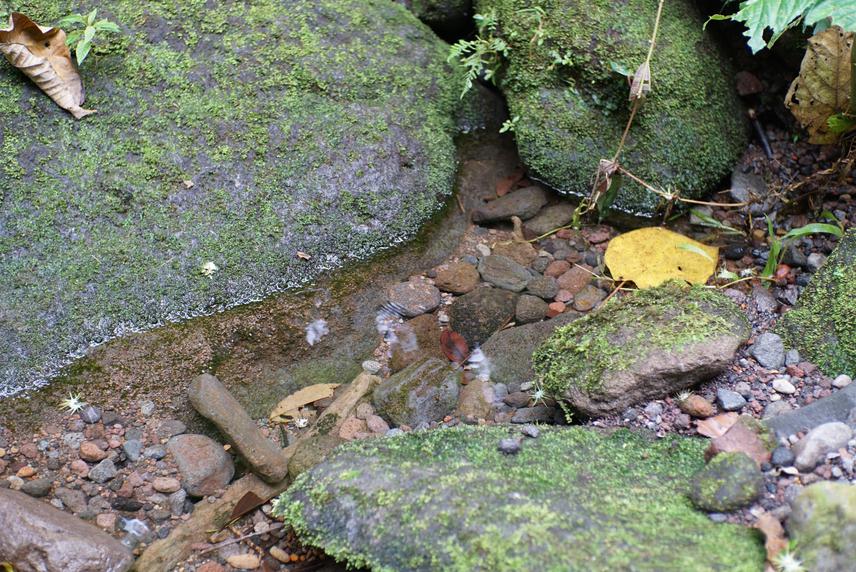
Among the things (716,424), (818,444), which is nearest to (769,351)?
(716,424)

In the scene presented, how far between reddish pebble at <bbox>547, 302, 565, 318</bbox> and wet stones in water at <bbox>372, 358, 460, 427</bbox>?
59cm

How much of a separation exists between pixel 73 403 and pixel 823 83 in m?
3.42

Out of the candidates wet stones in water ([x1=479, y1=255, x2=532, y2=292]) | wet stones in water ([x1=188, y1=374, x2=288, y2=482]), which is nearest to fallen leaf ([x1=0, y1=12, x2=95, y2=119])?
wet stones in water ([x1=188, y1=374, x2=288, y2=482])

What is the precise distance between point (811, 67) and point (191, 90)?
2.79m

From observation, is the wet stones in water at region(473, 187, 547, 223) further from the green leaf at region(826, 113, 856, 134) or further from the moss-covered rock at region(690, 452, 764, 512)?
the moss-covered rock at region(690, 452, 764, 512)

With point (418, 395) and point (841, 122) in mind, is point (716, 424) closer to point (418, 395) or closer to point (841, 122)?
point (418, 395)

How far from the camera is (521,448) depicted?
2395 millimetres

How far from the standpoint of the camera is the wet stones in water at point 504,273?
11.7ft

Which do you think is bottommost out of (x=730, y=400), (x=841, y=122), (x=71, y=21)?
(x=730, y=400)

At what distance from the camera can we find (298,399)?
3.16 metres

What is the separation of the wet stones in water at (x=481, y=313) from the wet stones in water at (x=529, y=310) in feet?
0.10

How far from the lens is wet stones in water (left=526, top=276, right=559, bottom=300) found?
353 cm

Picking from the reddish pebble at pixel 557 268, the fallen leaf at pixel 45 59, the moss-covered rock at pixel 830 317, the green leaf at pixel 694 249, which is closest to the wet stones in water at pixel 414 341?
the reddish pebble at pixel 557 268

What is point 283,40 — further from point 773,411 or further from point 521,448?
point 773,411
